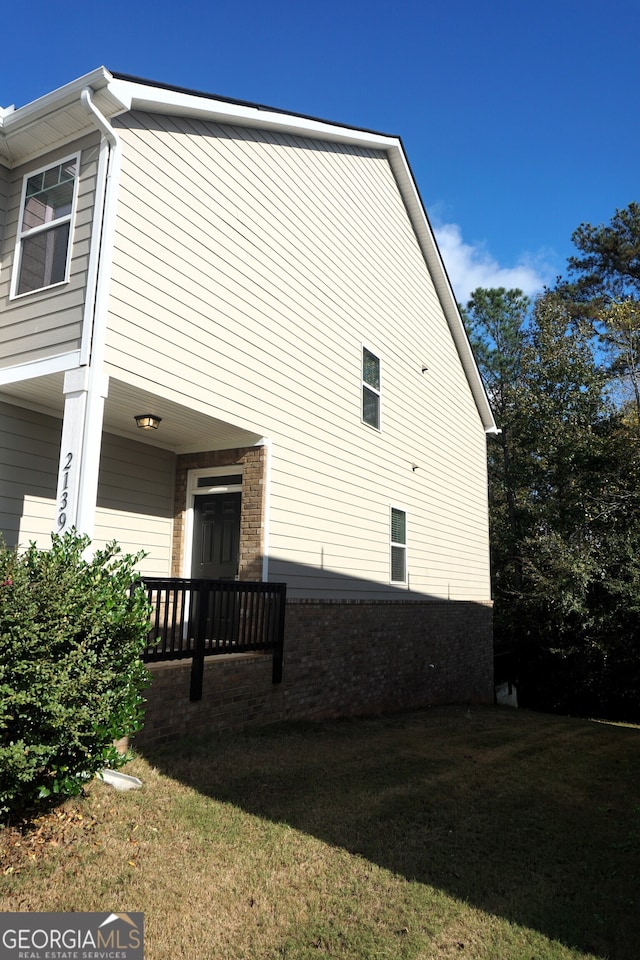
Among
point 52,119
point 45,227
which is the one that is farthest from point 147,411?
point 52,119

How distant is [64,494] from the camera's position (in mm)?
6117

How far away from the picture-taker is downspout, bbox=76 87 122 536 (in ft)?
20.0

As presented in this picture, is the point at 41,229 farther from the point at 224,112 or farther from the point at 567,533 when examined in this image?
the point at 567,533

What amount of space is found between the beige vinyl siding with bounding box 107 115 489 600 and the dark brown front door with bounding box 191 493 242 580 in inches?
31.5

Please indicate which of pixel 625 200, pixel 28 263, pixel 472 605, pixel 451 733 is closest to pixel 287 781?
pixel 451 733

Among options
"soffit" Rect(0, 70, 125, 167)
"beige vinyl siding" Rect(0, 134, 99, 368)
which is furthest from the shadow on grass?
"soffit" Rect(0, 70, 125, 167)

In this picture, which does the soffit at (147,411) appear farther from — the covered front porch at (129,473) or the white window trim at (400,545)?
the white window trim at (400,545)

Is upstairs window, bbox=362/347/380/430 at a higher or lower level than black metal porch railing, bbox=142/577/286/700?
higher

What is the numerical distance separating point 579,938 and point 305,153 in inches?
408

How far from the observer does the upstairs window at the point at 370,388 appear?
11.5 metres

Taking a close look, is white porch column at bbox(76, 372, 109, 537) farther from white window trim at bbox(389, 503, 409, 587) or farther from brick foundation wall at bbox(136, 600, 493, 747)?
white window trim at bbox(389, 503, 409, 587)

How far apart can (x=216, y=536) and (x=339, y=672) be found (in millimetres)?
2730

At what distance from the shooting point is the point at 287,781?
5820mm

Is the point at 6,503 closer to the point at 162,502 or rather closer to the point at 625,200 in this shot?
the point at 162,502
